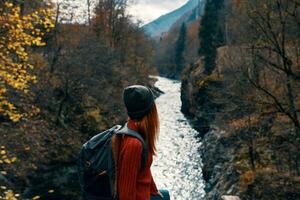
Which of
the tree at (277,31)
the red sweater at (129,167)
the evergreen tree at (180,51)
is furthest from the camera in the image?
the evergreen tree at (180,51)

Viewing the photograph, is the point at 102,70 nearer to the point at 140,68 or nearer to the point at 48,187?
the point at 48,187

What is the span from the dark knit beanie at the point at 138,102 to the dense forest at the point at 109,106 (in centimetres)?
432

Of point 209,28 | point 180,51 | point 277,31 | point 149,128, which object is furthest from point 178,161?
point 180,51

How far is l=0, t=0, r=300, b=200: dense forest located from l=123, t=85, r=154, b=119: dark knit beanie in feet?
14.2

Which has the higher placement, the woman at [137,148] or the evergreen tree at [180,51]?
the evergreen tree at [180,51]

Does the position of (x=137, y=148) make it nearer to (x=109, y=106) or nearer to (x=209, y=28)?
(x=109, y=106)

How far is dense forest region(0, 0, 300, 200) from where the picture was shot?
46.9ft

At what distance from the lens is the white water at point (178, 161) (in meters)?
23.0

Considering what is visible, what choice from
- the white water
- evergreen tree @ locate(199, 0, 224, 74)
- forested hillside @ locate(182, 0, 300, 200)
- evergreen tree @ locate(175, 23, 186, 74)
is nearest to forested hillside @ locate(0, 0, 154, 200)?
the white water

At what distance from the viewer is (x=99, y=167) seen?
330cm

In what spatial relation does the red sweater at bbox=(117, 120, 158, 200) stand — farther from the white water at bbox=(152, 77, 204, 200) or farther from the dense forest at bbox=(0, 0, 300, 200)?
the white water at bbox=(152, 77, 204, 200)

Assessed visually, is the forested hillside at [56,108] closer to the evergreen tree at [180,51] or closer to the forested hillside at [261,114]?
the forested hillside at [261,114]

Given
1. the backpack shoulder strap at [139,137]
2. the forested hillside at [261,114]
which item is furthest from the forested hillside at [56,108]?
the forested hillside at [261,114]

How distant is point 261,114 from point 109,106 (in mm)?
14659
